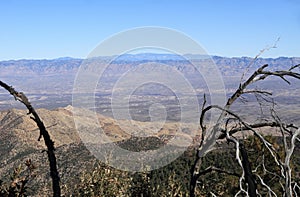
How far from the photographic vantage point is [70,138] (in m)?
116

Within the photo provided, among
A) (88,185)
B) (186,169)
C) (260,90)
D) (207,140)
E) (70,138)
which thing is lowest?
(70,138)

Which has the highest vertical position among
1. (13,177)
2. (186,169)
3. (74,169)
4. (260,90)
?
(260,90)

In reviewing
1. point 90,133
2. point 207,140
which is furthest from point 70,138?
point 207,140

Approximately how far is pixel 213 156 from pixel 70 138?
249ft

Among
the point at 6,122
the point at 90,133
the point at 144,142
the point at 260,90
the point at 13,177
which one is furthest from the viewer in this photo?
the point at 6,122

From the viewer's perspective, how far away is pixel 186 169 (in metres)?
44.5

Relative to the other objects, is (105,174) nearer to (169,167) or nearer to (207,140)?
(207,140)

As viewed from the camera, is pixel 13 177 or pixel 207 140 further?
pixel 13 177

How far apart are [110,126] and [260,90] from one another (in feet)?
399

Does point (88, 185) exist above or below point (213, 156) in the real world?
above

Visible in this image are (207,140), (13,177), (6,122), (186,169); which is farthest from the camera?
(6,122)

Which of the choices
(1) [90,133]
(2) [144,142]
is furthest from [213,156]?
(1) [90,133]

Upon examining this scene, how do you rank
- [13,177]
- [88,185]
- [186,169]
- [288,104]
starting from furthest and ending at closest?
[288,104] < [186,169] < [88,185] < [13,177]

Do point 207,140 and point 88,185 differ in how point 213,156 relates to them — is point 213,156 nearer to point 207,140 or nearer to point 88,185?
point 88,185
